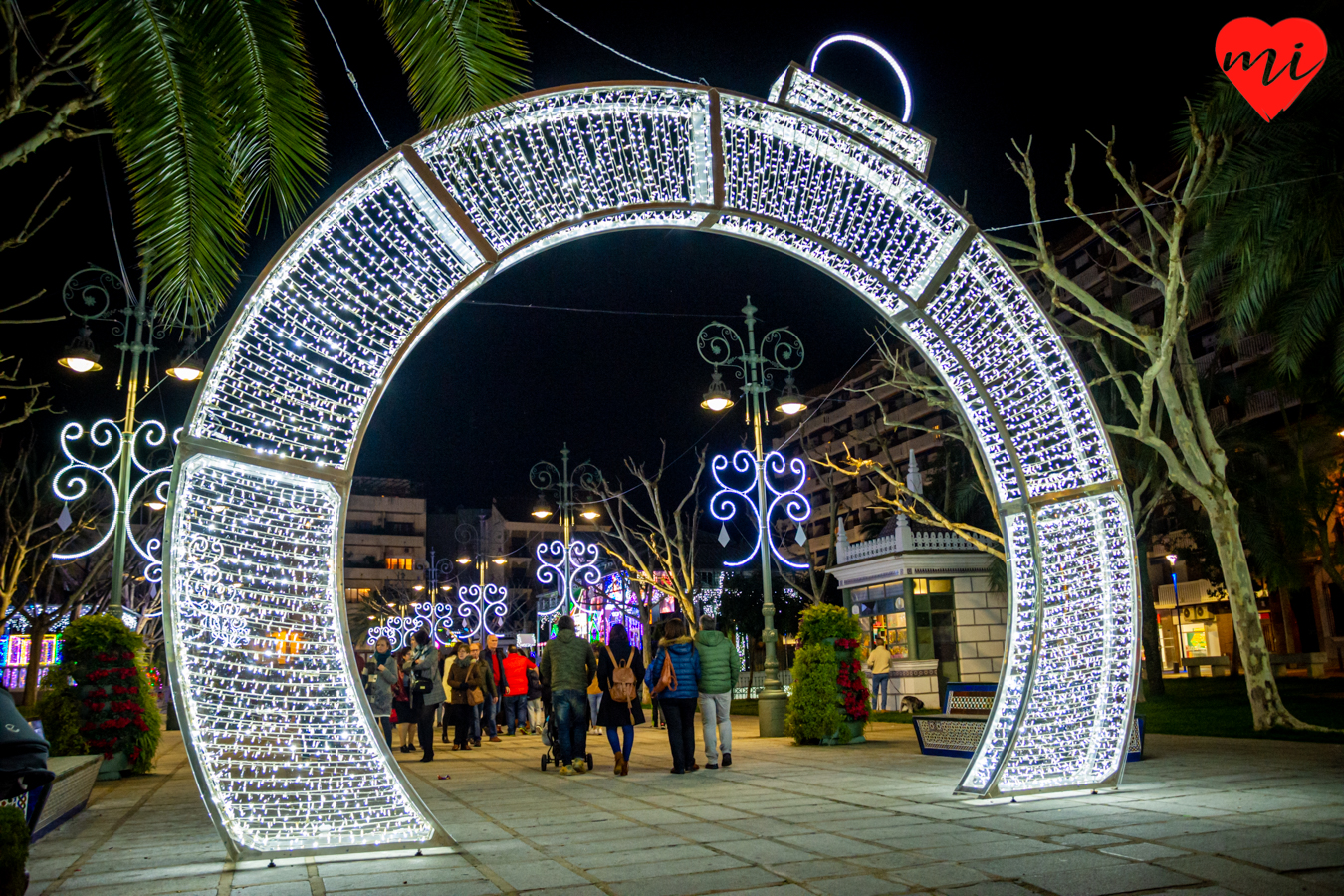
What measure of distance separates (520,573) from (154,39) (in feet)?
310

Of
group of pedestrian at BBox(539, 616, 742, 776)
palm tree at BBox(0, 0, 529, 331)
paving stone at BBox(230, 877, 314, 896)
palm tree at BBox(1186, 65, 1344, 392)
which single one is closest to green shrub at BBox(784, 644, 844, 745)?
group of pedestrian at BBox(539, 616, 742, 776)

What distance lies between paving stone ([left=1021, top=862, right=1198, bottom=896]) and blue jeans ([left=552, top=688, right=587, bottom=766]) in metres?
6.94

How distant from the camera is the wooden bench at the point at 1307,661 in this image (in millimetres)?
31219

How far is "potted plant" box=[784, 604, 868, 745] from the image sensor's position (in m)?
14.0

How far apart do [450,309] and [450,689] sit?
1093cm

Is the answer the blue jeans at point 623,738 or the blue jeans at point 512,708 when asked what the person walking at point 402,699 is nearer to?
the blue jeans at point 512,708

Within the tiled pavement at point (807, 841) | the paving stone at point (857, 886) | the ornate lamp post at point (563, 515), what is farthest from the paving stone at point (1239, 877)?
the ornate lamp post at point (563, 515)

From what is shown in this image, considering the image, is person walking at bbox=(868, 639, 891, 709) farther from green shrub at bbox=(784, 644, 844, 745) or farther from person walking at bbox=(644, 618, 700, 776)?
person walking at bbox=(644, 618, 700, 776)

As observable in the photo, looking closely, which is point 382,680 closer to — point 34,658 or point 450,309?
point 450,309

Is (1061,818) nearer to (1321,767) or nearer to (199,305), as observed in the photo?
(1321,767)

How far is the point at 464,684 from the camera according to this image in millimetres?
15820

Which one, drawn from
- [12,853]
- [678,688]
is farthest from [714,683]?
[12,853]

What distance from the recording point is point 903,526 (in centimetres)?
2353

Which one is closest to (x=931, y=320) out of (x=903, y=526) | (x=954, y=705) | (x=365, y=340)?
(x=365, y=340)
